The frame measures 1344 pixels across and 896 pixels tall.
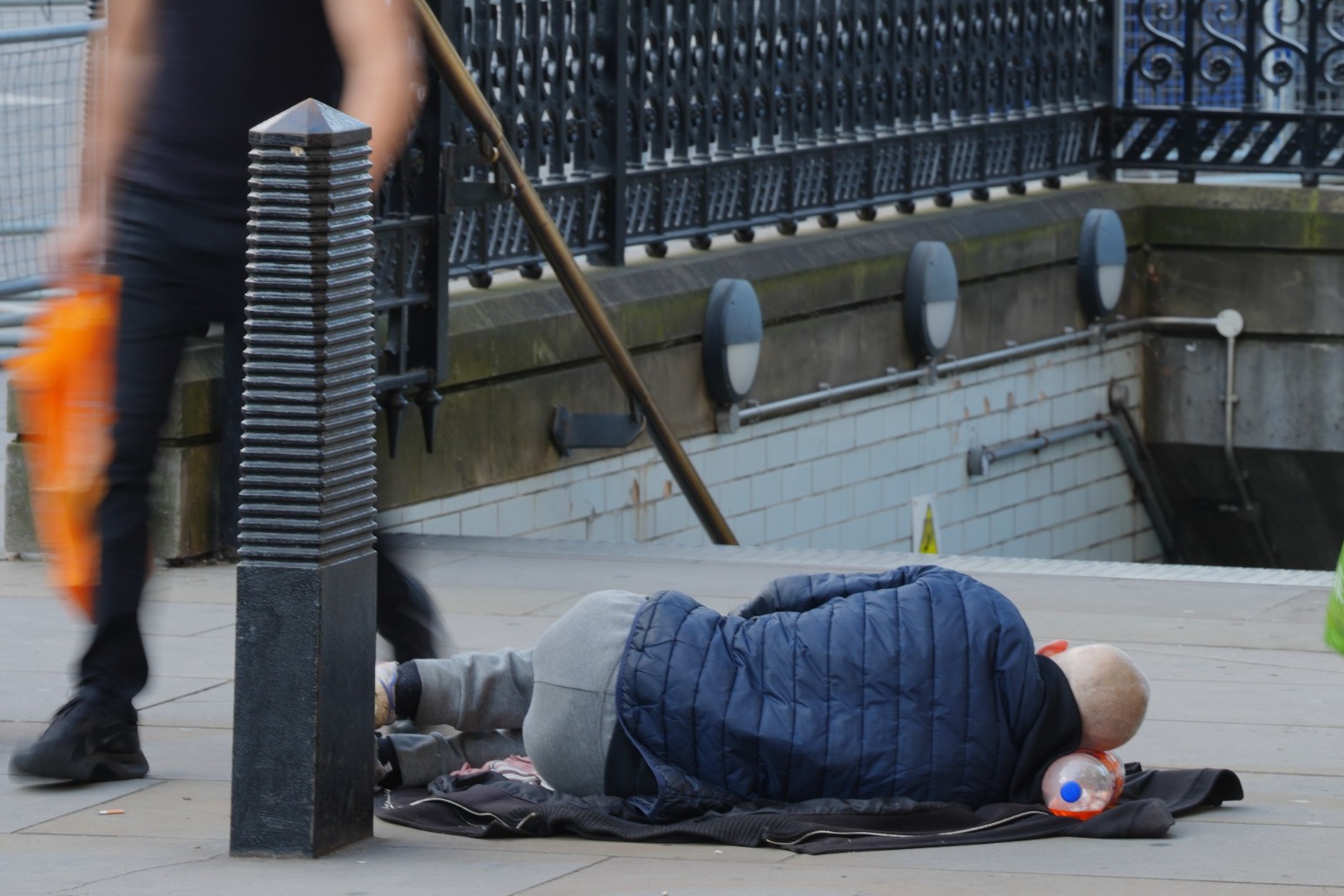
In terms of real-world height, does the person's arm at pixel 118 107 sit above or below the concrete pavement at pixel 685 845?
above

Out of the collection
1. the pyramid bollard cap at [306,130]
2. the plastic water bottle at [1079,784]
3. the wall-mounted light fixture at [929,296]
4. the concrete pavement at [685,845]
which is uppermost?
the pyramid bollard cap at [306,130]

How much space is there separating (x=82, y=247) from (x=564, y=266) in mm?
3595

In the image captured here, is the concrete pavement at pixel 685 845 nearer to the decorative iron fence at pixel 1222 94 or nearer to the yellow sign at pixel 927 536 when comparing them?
the yellow sign at pixel 927 536

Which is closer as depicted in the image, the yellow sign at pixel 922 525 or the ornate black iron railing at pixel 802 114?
the ornate black iron railing at pixel 802 114

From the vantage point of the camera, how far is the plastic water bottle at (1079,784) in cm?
417

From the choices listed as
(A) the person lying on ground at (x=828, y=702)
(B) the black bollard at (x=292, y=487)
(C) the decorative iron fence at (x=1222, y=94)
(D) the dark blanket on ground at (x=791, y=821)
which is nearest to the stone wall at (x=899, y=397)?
(C) the decorative iron fence at (x=1222, y=94)

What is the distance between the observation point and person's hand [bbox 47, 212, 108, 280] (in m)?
4.52

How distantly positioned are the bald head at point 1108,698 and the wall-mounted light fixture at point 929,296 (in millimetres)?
6706

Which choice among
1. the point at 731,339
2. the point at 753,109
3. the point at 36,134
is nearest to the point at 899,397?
the point at 753,109

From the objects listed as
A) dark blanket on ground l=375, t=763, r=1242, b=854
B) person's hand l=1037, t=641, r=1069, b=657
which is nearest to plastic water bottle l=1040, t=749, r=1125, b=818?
dark blanket on ground l=375, t=763, r=1242, b=854

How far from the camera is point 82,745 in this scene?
4.38 m

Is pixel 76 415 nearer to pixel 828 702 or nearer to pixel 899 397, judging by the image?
pixel 828 702

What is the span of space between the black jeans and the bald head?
65.2 inches

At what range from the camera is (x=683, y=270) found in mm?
9570
